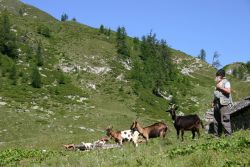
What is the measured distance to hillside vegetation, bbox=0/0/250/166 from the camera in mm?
67250

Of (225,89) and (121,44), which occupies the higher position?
(121,44)

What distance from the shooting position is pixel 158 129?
22.0 meters

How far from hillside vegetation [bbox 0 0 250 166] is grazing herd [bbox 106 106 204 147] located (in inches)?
198

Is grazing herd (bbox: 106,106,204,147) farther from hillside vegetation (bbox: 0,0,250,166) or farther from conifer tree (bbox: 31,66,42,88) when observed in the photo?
conifer tree (bbox: 31,66,42,88)

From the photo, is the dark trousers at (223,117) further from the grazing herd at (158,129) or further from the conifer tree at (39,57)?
the conifer tree at (39,57)

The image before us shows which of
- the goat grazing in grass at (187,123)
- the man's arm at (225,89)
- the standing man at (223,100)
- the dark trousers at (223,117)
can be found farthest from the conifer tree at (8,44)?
the man's arm at (225,89)

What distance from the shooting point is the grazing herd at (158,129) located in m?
20.3

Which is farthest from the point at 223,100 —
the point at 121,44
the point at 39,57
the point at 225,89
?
the point at 121,44

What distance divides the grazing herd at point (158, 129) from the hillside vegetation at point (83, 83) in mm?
5021

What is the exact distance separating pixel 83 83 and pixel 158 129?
266 ft

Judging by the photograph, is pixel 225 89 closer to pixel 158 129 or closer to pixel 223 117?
pixel 223 117

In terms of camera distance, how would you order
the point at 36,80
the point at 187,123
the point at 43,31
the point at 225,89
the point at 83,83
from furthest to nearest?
the point at 43,31, the point at 83,83, the point at 36,80, the point at 187,123, the point at 225,89

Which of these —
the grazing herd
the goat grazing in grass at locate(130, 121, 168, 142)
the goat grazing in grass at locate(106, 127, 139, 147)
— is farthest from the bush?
the goat grazing in grass at locate(130, 121, 168, 142)

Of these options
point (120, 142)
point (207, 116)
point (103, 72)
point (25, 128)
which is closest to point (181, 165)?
point (120, 142)
